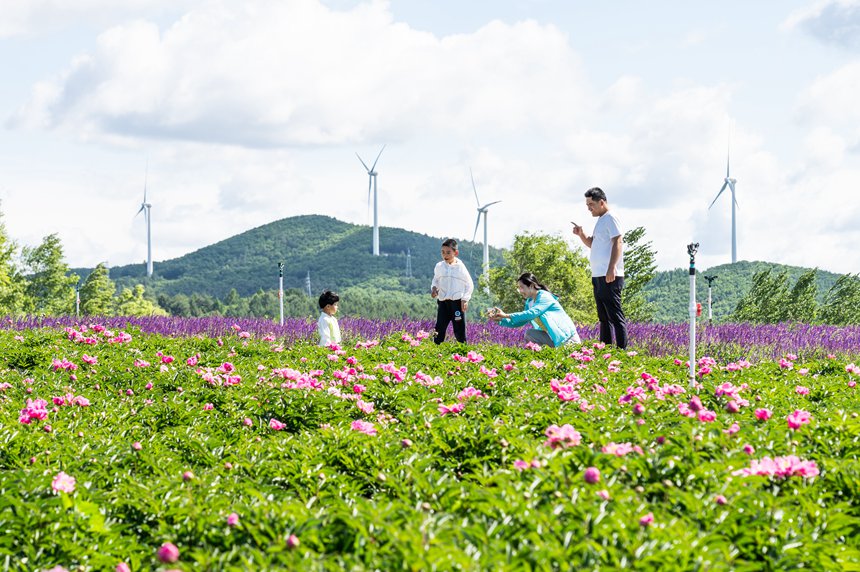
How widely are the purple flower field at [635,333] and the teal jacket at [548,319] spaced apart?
1.77 m

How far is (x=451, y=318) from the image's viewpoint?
1320 centimetres

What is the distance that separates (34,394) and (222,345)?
396 cm

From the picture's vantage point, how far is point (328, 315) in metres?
11.5

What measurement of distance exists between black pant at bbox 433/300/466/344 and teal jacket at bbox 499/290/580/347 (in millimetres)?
1631

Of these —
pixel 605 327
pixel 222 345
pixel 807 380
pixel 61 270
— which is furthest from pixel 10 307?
pixel 807 380

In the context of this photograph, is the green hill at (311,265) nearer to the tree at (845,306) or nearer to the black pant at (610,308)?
the tree at (845,306)

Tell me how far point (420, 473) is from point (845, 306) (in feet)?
107

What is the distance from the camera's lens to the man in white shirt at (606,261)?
1091 cm

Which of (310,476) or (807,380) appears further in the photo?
(807,380)

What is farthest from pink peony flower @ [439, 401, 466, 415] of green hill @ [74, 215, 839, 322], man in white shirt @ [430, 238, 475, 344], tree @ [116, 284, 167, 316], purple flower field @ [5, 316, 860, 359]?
green hill @ [74, 215, 839, 322]

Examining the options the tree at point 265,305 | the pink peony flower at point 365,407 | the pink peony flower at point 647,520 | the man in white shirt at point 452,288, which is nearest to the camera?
the pink peony flower at point 647,520

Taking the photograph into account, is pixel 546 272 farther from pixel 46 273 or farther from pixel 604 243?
pixel 46 273

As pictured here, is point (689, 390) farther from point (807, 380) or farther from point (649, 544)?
point (649, 544)

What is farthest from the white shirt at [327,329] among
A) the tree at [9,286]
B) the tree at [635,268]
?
the tree at [9,286]
